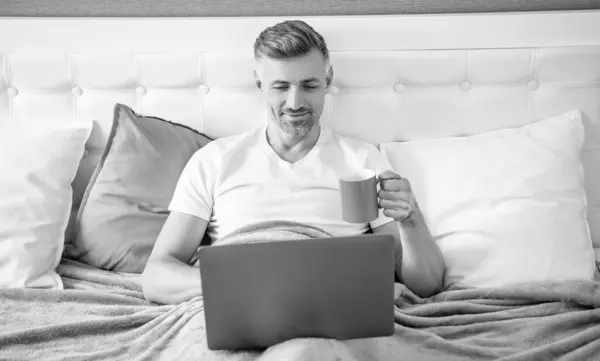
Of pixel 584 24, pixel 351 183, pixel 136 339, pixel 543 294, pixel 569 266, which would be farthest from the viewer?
pixel 584 24

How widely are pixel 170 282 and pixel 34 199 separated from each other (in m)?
0.49

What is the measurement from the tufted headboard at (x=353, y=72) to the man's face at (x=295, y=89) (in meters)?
0.24

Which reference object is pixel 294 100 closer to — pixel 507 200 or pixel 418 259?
pixel 418 259

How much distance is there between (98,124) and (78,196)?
0.22m

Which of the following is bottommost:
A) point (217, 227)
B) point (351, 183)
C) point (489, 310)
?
point (489, 310)

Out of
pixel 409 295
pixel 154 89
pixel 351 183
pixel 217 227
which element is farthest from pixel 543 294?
pixel 154 89

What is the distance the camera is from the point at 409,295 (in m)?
1.53

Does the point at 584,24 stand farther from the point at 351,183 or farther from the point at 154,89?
the point at 154,89

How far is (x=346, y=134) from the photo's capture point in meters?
1.92

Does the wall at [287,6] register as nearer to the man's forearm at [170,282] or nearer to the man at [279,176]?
the man at [279,176]

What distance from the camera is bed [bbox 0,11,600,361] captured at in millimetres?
1524

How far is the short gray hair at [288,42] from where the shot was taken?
5.35 feet

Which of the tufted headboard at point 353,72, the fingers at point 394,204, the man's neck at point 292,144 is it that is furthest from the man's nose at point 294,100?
the fingers at point 394,204

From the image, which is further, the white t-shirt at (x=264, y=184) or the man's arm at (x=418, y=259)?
the white t-shirt at (x=264, y=184)
